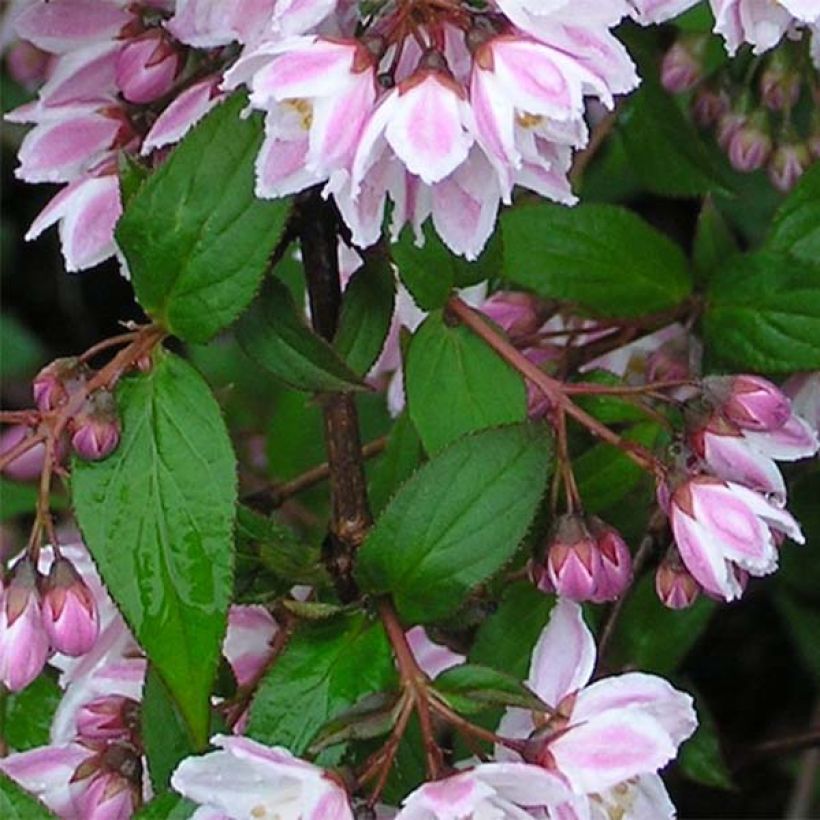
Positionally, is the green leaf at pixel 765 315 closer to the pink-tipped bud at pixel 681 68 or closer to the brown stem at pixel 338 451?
the pink-tipped bud at pixel 681 68

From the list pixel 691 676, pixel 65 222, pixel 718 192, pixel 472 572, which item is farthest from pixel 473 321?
pixel 691 676

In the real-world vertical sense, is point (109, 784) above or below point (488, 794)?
below

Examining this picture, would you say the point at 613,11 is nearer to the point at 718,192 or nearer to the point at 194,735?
the point at 194,735

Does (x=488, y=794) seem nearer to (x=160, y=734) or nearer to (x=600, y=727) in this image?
(x=600, y=727)

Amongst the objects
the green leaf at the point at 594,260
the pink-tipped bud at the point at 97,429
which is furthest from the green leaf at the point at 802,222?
the pink-tipped bud at the point at 97,429

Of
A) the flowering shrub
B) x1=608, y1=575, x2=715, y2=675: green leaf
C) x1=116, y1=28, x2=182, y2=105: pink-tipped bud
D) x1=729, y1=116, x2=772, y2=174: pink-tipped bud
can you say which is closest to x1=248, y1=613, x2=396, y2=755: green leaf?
the flowering shrub

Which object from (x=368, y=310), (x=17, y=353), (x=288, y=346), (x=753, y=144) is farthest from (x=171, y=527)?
(x=17, y=353)
